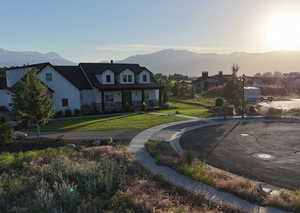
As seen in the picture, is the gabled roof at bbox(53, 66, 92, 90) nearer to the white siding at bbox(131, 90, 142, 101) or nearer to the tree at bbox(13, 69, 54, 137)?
the white siding at bbox(131, 90, 142, 101)

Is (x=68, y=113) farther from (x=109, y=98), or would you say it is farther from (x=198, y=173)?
(x=198, y=173)

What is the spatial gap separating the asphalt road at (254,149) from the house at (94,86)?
16641 millimetres

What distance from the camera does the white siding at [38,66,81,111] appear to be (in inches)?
1223

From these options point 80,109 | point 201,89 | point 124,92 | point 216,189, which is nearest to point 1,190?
point 216,189

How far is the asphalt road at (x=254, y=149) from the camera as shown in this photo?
37.2ft

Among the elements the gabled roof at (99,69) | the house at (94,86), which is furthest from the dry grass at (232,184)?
the gabled roof at (99,69)

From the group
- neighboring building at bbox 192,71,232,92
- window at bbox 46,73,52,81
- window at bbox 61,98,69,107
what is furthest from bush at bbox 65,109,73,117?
neighboring building at bbox 192,71,232,92

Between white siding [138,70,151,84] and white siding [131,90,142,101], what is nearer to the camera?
white siding [131,90,142,101]

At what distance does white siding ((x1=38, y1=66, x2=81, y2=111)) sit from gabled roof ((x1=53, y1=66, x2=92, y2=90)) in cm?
60

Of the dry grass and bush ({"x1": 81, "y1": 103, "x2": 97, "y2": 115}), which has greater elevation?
bush ({"x1": 81, "y1": 103, "x2": 97, "y2": 115})

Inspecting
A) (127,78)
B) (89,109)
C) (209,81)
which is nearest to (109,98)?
(89,109)

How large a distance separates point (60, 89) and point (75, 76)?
3.99 metres

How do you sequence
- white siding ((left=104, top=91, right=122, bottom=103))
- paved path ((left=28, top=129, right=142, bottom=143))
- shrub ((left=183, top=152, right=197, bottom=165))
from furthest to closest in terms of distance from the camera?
white siding ((left=104, top=91, right=122, bottom=103)) → paved path ((left=28, top=129, right=142, bottom=143)) → shrub ((left=183, top=152, right=197, bottom=165))

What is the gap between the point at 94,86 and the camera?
33969 millimetres
